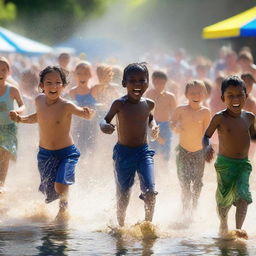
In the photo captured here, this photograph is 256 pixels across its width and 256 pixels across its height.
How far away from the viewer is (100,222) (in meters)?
8.91

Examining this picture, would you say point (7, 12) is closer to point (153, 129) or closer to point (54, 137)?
point (54, 137)

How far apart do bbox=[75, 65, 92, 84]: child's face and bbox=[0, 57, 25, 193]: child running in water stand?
220 centimetres

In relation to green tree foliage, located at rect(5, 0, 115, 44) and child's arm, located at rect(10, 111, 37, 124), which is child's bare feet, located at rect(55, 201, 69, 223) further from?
green tree foliage, located at rect(5, 0, 115, 44)

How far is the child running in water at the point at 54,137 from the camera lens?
9000mm

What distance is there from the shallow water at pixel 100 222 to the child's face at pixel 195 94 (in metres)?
1.14

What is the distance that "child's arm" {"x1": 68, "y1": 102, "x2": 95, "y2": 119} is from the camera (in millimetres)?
8820

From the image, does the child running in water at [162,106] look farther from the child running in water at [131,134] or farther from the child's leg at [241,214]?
the child's leg at [241,214]

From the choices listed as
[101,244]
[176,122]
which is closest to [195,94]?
[176,122]

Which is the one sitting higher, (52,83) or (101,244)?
(52,83)

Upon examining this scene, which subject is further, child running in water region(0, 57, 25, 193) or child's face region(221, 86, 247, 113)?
child running in water region(0, 57, 25, 193)

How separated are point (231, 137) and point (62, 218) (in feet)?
6.28

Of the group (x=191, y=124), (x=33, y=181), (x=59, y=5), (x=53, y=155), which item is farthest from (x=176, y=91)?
(x=59, y=5)

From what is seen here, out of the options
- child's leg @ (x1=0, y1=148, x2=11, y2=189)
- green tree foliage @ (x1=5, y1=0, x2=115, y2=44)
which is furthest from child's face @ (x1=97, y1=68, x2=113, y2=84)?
green tree foliage @ (x1=5, y1=0, x2=115, y2=44)

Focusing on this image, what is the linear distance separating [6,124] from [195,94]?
7.42 ft
